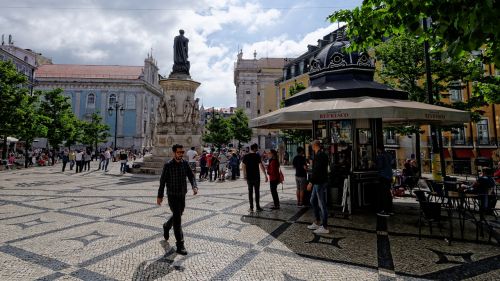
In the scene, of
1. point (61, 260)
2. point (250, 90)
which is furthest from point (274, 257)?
point (250, 90)

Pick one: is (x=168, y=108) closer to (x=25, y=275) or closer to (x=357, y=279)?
(x=25, y=275)

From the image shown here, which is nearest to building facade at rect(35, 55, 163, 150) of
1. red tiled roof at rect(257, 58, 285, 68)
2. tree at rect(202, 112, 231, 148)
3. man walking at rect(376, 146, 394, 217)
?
tree at rect(202, 112, 231, 148)

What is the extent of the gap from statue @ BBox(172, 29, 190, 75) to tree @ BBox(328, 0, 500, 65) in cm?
1559

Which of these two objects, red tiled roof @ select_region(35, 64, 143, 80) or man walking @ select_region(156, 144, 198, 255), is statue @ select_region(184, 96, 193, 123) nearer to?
man walking @ select_region(156, 144, 198, 255)

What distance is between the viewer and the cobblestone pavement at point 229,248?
12.4ft

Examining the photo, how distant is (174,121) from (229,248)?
50.3ft

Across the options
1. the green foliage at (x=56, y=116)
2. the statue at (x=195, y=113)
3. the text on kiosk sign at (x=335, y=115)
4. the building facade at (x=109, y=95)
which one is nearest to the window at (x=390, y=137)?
the statue at (x=195, y=113)

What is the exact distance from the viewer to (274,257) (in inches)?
171

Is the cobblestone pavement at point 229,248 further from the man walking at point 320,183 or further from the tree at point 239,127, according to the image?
the tree at point 239,127

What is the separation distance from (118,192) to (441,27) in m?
11.2

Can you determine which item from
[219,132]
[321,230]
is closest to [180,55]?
[321,230]

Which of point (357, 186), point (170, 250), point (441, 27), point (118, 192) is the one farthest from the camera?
point (118, 192)

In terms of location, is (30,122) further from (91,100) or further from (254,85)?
(254,85)

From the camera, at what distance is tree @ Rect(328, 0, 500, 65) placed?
2820 mm
